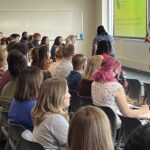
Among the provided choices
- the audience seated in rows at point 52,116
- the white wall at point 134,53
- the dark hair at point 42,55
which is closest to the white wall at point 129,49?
the white wall at point 134,53

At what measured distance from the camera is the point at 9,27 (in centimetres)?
1403

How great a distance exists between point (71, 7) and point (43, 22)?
1284 millimetres

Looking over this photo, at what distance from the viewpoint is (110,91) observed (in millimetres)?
3828

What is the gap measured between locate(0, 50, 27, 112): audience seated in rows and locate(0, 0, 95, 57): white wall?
9845mm

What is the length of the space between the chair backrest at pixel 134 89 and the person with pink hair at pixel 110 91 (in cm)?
142

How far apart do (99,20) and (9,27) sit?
11.2 feet

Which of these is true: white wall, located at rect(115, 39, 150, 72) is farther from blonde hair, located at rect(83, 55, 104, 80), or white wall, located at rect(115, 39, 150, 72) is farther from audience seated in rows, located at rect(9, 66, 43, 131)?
audience seated in rows, located at rect(9, 66, 43, 131)

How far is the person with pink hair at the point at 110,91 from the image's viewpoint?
12.2 ft

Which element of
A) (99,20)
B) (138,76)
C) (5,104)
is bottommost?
(138,76)

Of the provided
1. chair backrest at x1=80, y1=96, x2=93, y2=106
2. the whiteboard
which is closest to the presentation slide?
the whiteboard

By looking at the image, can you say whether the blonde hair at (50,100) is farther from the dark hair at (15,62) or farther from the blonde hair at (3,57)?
the blonde hair at (3,57)

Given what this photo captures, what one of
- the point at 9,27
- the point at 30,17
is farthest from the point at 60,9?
the point at 9,27

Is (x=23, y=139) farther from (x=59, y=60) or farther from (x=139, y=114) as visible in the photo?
(x=59, y=60)

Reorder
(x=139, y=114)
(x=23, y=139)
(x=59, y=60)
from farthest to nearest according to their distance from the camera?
(x=59, y=60) < (x=139, y=114) < (x=23, y=139)
